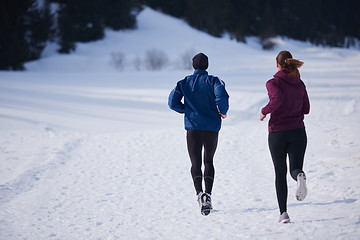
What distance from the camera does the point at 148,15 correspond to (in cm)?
4847

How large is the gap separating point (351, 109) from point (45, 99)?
1069cm

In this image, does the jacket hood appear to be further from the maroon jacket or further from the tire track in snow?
the tire track in snow

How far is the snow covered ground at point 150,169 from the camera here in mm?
3604

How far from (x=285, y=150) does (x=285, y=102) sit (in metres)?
0.47

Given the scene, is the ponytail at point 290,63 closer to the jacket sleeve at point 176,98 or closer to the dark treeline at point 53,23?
the jacket sleeve at point 176,98

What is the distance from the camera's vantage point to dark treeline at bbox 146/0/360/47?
47.7 metres

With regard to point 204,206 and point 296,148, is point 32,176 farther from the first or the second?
point 296,148

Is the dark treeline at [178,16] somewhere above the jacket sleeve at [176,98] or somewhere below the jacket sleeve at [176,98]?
above

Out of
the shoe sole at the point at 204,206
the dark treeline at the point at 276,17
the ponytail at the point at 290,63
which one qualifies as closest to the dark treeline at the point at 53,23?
the dark treeline at the point at 276,17

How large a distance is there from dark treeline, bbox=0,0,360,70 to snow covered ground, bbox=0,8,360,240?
569 inches

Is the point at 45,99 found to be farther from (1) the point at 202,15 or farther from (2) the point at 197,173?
(1) the point at 202,15

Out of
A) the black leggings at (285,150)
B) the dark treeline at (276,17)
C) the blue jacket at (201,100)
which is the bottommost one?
the black leggings at (285,150)

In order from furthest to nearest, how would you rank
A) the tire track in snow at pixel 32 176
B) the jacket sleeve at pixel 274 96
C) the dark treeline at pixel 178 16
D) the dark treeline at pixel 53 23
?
the dark treeline at pixel 178 16, the dark treeline at pixel 53 23, the tire track in snow at pixel 32 176, the jacket sleeve at pixel 274 96

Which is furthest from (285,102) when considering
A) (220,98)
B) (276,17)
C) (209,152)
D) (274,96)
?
(276,17)
